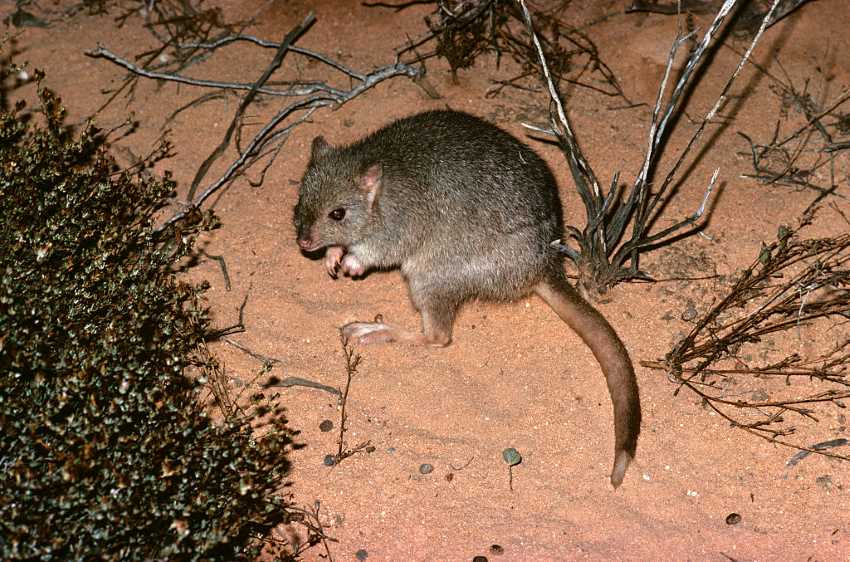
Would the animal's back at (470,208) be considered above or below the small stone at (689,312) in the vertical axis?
above

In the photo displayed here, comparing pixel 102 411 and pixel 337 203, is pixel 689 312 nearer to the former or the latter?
pixel 337 203

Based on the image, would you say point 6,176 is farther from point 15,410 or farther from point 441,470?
point 441,470

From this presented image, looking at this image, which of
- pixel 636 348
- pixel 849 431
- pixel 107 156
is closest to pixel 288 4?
pixel 107 156

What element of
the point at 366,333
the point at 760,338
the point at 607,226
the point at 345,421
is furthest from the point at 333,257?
the point at 760,338

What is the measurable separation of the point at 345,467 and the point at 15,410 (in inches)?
65.8

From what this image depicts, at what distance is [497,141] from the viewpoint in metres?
4.97

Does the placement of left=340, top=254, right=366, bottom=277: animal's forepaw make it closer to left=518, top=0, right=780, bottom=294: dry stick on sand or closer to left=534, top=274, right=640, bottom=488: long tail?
left=534, top=274, right=640, bottom=488: long tail

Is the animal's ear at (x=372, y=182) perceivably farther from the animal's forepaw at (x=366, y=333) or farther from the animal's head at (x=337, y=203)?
the animal's forepaw at (x=366, y=333)

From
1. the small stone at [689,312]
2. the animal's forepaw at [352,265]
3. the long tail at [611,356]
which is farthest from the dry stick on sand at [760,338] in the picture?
the animal's forepaw at [352,265]

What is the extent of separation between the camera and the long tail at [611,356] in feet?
13.5

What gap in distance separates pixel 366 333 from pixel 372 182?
0.94m

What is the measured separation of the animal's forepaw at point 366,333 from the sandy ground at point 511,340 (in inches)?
3.3

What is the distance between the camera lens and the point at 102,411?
3.52 meters

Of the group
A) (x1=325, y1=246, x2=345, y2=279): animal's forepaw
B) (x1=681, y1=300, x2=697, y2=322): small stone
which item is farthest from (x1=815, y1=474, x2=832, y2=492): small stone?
(x1=325, y1=246, x2=345, y2=279): animal's forepaw
